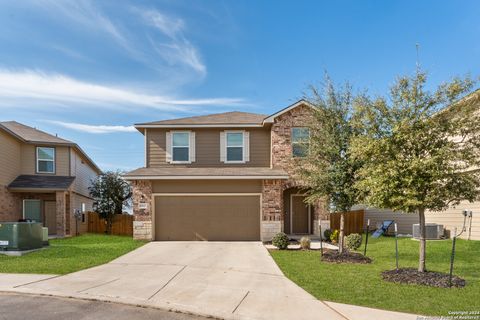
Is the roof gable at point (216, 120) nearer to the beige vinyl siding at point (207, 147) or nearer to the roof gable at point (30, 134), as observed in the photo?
the beige vinyl siding at point (207, 147)

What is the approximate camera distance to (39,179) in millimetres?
22000

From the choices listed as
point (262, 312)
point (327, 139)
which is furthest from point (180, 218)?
point (262, 312)

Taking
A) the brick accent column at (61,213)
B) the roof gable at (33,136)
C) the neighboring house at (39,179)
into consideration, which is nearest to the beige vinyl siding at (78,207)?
the neighboring house at (39,179)

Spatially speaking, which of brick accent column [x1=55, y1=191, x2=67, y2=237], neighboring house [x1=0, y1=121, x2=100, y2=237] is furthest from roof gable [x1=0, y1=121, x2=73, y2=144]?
brick accent column [x1=55, y1=191, x2=67, y2=237]

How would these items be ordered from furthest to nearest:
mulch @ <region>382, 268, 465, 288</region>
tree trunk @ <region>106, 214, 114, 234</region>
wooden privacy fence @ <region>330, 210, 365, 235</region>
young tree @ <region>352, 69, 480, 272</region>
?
tree trunk @ <region>106, 214, 114, 234</region>
wooden privacy fence @ <region>330, 210, 365, 235</region>
young tree @ <region>352, 69, 480, 272</region>
mulch @ <region>382, 268, 465, 288</region>

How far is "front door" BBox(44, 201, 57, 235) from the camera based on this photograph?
2275cm

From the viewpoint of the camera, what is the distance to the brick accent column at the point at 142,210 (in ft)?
58.2

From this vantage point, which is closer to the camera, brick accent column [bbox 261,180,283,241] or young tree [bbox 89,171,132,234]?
brick accent column [bbox 261,180,283,241]

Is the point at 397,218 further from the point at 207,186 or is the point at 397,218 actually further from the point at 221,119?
the point at 221,119

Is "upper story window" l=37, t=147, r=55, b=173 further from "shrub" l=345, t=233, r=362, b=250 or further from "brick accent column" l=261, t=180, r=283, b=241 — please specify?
"shrub" l=345, t=233, r=362, b=250

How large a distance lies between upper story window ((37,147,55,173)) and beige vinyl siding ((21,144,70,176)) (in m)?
0.20

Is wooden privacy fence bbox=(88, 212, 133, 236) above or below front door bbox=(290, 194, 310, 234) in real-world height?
below

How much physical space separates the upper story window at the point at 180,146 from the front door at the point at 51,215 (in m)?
9.19

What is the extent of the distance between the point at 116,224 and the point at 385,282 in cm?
1915
